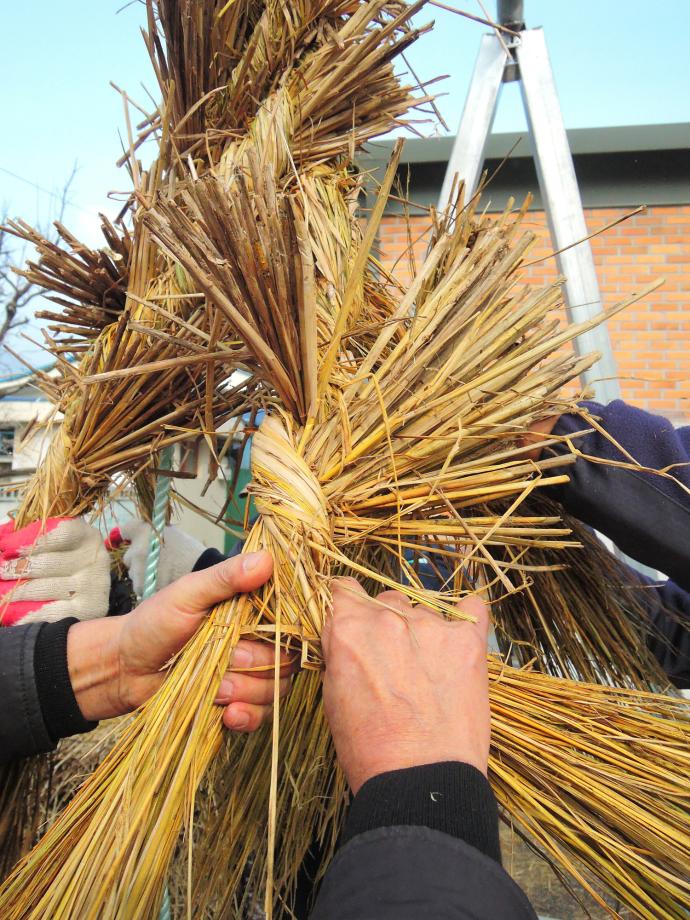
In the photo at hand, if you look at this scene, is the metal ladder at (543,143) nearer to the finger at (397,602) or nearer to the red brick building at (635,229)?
the finger at (397,602)

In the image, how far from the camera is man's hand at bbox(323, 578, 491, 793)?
1.78 feet

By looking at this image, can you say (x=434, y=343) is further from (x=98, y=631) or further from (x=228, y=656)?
(x=98, y=631)

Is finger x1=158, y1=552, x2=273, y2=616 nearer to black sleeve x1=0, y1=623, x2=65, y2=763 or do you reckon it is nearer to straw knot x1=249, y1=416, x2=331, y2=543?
straw knot x1=249, y1=416, x2=331, y2=543

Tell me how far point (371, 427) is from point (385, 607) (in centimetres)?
20

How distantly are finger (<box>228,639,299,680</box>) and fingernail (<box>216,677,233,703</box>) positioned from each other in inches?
0.6

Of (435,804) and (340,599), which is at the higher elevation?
(340,599)

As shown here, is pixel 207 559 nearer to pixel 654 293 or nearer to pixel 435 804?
pixel 435 804

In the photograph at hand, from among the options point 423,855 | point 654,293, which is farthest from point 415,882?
point 654,293

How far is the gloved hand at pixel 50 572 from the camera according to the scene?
97 cm

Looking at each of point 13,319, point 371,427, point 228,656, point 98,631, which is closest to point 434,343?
point 371,427

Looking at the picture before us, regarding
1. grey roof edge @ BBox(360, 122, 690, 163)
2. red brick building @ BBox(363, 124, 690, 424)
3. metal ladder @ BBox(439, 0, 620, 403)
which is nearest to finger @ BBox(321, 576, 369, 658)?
metal ladder @ BBox(439, 0, 620, 403)

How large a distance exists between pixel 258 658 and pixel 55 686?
30 cm

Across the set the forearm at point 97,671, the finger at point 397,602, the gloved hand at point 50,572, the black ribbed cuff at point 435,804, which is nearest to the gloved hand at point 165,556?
the gloved hand at point 50,572

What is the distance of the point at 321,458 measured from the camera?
2.33 feet
